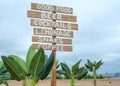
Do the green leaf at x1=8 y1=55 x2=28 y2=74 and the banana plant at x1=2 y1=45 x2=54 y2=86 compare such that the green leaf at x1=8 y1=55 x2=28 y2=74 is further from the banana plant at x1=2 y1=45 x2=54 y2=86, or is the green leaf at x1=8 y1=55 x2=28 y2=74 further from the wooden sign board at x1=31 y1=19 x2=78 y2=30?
the wooden sign board at x1=31 y1=19 x2=78 y2=30

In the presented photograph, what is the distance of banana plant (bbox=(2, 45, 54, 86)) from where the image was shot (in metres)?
3.00

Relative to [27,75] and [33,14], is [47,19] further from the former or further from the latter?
[27,75]

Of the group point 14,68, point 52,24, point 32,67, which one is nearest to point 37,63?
point 32,67

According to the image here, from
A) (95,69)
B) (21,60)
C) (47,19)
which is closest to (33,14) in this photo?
(47,19)

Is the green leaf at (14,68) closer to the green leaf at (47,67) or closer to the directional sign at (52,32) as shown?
the green leaf at (47,67)

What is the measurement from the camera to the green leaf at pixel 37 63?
298 cm

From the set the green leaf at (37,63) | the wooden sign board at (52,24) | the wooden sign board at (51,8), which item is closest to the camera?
the green leaf at (37,63)

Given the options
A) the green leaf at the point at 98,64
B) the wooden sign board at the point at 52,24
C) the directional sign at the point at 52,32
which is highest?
the wooden sign board at the point at 52,24

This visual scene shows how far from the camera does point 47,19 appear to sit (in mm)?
11656

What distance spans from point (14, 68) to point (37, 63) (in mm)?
247

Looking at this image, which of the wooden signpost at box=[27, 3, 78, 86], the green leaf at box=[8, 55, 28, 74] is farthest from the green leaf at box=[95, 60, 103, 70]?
the green leaf at box=[8, 55, 28, 74]

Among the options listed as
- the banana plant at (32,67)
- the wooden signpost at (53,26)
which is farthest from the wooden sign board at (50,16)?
the banana plant at (32,67)

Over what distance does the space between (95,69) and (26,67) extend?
8.73 meters

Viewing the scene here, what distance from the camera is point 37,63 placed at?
298cm
